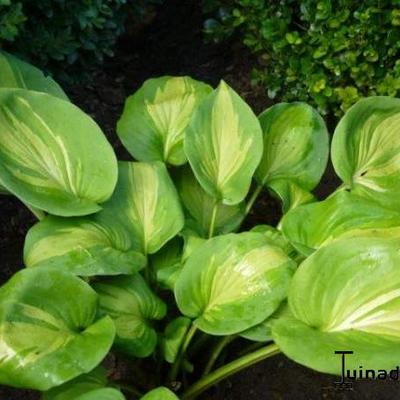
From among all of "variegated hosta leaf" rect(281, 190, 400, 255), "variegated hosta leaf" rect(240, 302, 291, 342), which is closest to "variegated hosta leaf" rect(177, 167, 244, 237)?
"variegated hosta leaf" rect(281, 190, 400, 255)

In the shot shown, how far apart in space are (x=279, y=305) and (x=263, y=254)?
11cm

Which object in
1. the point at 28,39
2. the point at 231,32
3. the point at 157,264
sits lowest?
the point at 157,264

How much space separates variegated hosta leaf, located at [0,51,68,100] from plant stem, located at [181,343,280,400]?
2.60 feet

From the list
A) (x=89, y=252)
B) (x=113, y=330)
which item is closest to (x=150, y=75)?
(x=89, y=252)

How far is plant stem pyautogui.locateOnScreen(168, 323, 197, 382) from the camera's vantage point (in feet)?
4.72

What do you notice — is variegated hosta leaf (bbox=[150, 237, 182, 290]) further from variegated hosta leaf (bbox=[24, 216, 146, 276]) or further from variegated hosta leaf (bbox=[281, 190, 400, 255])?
variegated hosta leaf (bbox=[281, 190, 400, 255])

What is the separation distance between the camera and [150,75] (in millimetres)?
2428

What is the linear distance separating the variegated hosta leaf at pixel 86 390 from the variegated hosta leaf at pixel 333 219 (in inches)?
20.2

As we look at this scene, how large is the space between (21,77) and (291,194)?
2.47 feet

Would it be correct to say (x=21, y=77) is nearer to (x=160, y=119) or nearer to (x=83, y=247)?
(x=160, y=119)

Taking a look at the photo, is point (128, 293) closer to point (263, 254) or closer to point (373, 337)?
point (263, 254)

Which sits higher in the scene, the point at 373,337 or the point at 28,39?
the point at 28,39

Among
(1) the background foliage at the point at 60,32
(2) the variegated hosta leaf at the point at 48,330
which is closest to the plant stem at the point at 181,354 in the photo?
(2) the variegated hosta leaf at the point at 48,330

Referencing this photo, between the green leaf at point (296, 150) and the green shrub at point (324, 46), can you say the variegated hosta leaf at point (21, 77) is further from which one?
the green shrub at point (324, 46)
